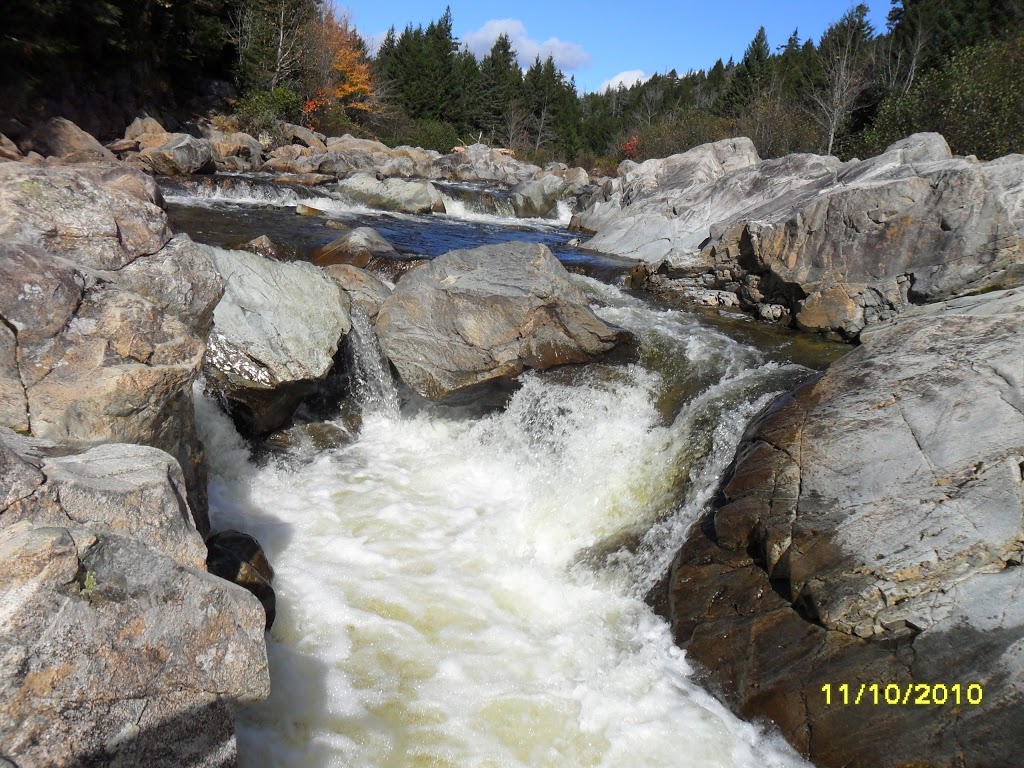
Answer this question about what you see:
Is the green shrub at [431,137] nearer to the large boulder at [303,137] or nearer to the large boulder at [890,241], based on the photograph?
the large boulder at [303,137]

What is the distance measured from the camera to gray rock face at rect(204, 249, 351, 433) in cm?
646

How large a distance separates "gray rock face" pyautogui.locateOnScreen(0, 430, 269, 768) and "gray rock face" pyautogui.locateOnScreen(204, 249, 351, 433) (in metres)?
3.61

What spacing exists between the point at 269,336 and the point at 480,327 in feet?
7.73

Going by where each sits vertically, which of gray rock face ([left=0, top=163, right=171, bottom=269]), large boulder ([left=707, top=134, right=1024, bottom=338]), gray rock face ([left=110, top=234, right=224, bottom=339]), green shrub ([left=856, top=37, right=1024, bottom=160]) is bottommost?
gray rock face ([left=110, top=234, right=224, bottom=339])

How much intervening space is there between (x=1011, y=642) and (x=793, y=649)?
1170 mm

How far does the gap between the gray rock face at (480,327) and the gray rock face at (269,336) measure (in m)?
0.80

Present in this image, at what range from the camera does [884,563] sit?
4055mm

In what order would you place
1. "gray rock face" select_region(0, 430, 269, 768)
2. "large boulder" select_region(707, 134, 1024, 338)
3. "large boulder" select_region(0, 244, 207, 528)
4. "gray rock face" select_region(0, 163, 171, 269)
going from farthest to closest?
→ 1. "large boulder" select_region(707, 134, 1024, 338)
2. "gray rock face" select_region(0, 163, 171, 269)
3. "large boulder" select_region(0, 244, 207, 528)
4. "gray rock face" select_region(0, 430, 269, 768)

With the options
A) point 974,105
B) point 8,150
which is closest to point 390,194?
point 8,150

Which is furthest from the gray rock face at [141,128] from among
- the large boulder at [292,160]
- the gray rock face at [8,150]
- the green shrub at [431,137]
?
the green shrub at [431,137]

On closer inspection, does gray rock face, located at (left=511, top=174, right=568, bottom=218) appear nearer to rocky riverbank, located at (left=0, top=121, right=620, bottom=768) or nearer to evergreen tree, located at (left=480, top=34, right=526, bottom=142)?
rocky riverbank, located at (left=0, top=121, right=620, bottom=768)

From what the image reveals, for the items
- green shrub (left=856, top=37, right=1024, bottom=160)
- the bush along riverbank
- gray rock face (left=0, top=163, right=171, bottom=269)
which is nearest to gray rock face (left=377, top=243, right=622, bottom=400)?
the bush along riverbank

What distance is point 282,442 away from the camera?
7.00 meters
